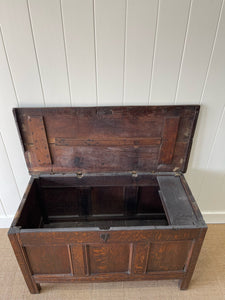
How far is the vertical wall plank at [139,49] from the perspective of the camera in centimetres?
103

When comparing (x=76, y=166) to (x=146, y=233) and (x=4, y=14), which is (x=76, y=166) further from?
(x=4, y=14)

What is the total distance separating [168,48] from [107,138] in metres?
0.63

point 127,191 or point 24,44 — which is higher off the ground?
point 24,44

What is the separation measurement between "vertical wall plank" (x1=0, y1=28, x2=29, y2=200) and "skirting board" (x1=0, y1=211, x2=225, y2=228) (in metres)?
0.35

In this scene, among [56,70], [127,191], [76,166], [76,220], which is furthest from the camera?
[76,220]

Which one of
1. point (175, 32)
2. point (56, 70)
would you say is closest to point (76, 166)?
point (56, 70)

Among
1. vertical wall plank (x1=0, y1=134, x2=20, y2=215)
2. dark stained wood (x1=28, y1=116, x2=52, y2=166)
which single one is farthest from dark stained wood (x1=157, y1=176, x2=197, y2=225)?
vertical wall plank (x1=0, y1=134, x2=20, y2=215)

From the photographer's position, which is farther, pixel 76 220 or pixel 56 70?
pixel 76 220

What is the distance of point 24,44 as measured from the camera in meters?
1.09

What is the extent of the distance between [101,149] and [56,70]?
1.83 ft

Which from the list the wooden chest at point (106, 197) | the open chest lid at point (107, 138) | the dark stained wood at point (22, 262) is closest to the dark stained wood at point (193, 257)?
the wooden chest at point (106, 197)

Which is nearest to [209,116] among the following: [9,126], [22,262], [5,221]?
[9,126]

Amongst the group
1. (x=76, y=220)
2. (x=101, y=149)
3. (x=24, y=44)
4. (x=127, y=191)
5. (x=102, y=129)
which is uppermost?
(x=24, y=44)

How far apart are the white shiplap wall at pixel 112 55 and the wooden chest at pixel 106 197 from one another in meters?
0.10
